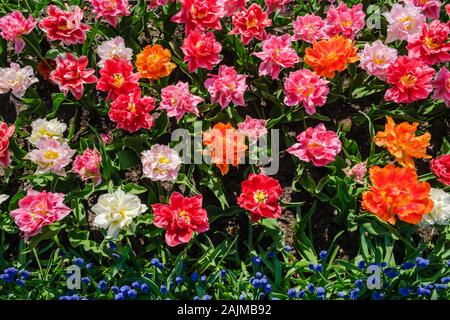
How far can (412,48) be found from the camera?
250 cm

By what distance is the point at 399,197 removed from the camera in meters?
2.09

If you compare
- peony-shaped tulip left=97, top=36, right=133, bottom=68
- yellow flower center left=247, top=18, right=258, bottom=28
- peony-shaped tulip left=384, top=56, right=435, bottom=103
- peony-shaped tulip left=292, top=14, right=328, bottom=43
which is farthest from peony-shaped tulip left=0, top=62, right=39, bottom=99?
peony-shaped tulip left=384, top=56, right=435, bottom=103

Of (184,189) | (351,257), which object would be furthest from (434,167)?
(184,189)

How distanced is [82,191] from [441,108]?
1.60 m

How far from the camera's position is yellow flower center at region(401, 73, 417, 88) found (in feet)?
7.84

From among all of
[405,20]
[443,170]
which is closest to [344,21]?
[405,20]

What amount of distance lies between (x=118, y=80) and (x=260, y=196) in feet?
2.44

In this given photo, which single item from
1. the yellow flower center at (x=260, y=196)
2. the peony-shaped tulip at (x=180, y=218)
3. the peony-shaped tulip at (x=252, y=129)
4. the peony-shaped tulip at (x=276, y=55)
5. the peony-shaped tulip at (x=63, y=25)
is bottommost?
the peony-shaped tulip at (x=180, y=218)

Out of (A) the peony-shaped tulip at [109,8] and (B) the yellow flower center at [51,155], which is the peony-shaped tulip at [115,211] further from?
(A) the peony-shaped tulip at [109,8]

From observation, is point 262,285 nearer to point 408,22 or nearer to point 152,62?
point 152,62

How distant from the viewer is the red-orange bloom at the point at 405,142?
7.41ft

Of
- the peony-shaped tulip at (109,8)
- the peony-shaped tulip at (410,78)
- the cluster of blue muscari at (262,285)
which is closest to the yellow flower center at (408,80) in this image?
the peony-shaped tulip at (410,78)

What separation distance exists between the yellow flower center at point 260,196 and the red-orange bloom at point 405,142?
1.72 ft

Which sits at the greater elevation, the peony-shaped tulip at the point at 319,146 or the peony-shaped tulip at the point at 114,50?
the peony-shaped tulip at the point at 114,50
